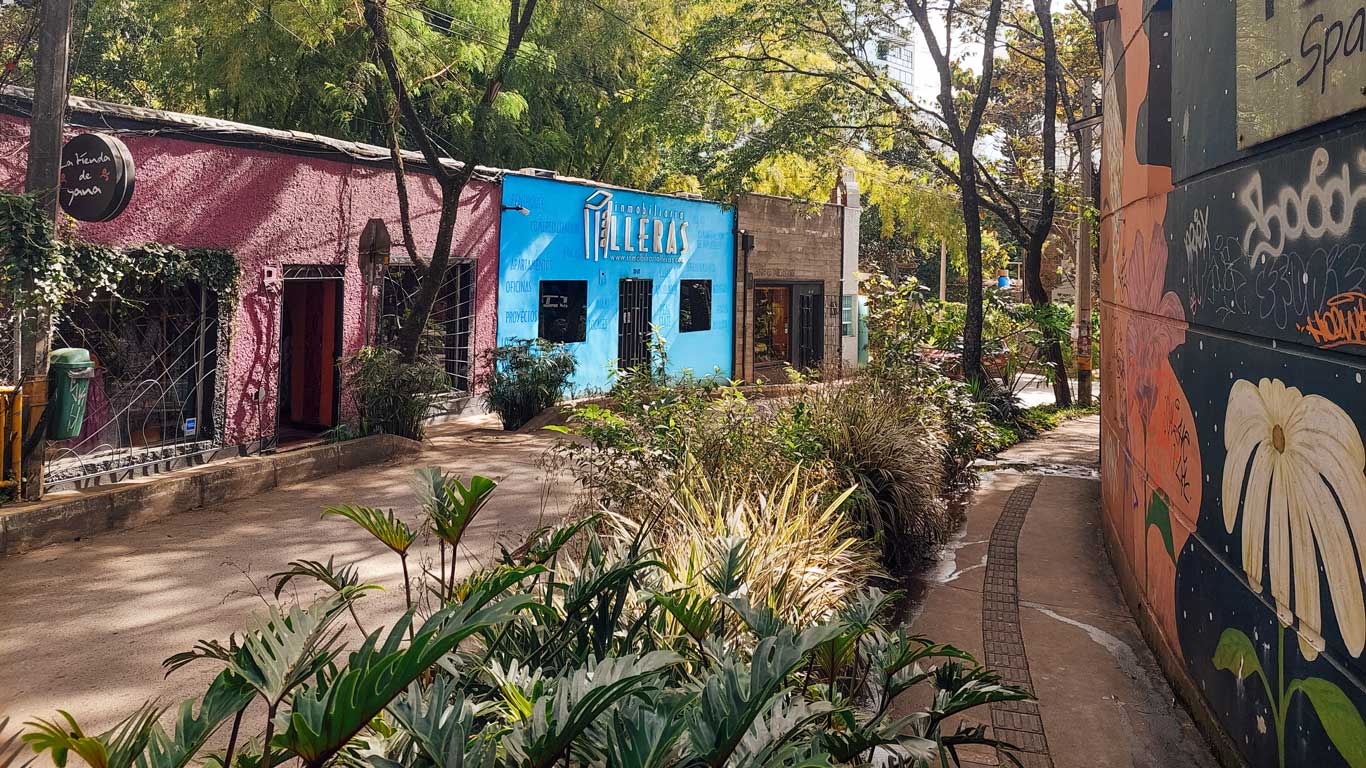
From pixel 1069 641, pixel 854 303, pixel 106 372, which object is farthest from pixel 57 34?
pixel 854 303

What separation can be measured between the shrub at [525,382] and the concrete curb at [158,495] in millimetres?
3168

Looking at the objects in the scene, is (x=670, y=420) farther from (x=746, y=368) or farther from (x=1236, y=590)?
(x=746, y=368)

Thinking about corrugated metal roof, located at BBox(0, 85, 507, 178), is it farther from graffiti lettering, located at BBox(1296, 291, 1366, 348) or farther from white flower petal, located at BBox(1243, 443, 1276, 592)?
graffiti lettering, located at BBox(1296, 291, 1366, 348)

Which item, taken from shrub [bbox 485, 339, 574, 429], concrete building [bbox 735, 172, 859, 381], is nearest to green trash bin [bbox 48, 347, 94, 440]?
shrub [bbox 485, 339, 574, 429]

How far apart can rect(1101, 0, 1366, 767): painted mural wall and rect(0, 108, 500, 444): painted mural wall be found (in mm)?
8933

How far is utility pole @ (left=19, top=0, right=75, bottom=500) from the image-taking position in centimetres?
801

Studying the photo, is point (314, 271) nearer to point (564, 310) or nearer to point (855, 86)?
point (564, 310)

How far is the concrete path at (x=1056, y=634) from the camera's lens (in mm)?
4566

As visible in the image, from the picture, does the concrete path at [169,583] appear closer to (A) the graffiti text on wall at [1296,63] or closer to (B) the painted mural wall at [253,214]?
(B) the painted mural wall at [253,214]

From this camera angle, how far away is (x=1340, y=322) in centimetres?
311

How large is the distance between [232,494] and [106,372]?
196 cm

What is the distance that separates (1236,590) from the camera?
4078 millimetres

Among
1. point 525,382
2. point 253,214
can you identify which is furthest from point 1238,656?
point 525,382

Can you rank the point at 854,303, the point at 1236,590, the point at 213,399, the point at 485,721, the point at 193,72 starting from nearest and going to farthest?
the point at 485,721
the point at 1236,590
the point at 213,399
the point at 193,72
the point at 854,303
